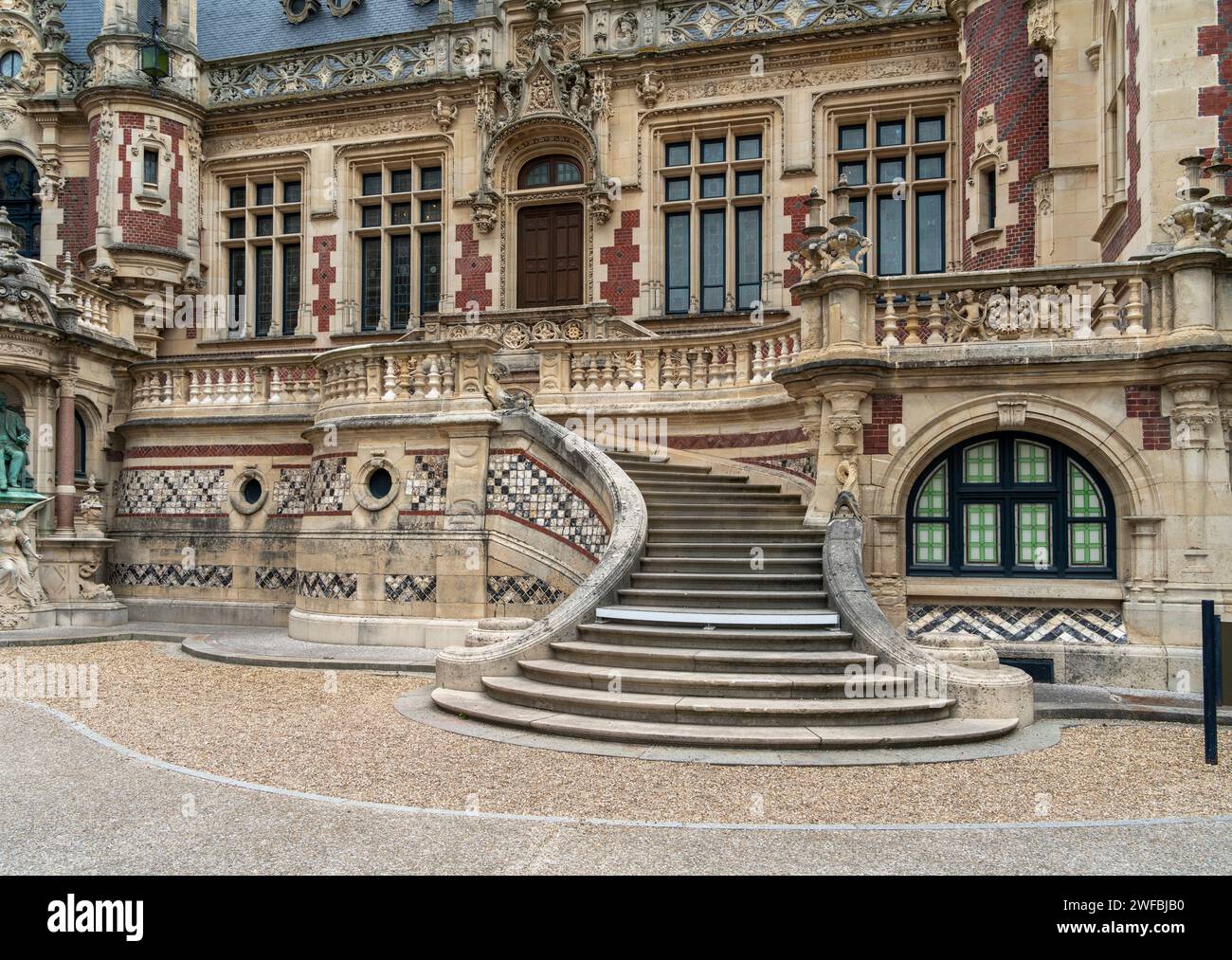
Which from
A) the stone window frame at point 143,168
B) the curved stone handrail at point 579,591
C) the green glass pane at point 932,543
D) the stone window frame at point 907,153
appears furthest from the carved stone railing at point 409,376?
the stone window frame at point 143,168

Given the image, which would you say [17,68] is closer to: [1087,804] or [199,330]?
[199,330]

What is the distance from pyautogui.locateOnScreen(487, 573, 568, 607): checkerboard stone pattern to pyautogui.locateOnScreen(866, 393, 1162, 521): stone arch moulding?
3.98m

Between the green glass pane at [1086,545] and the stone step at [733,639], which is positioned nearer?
the stone step at [733,639]

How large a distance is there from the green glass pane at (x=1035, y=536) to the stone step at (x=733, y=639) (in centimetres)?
272

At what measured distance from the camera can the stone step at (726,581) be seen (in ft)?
31.5

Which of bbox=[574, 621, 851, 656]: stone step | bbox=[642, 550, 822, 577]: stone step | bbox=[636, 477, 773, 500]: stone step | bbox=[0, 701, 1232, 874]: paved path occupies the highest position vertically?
bbox=[636, 477, 773, 500]: stone step

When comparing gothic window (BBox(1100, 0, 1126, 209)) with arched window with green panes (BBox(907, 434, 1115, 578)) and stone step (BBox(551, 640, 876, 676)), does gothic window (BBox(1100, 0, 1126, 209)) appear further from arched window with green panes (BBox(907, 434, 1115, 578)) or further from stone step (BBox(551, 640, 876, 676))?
stone step (BBox(551, 640, 876, 676))

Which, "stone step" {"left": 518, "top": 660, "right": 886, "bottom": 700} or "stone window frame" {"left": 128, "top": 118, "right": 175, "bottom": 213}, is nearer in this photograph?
"stone step" {"left": 518, "top": 660, "right": 886, "bottom": 700}

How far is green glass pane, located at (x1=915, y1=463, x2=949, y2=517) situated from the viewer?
34.0 ft

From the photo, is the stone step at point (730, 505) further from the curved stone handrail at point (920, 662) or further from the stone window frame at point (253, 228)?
the stone window frame at point (253, 228)

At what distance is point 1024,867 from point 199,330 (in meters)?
20.6

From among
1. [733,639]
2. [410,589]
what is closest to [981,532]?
[733,639]

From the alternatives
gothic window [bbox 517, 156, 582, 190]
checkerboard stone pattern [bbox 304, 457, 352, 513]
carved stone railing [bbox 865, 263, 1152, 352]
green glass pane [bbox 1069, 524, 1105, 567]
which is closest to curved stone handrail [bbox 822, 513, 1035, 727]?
green glass pane [bbox 1069, 524, 1105, 567]

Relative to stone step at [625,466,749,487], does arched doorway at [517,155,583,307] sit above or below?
above
